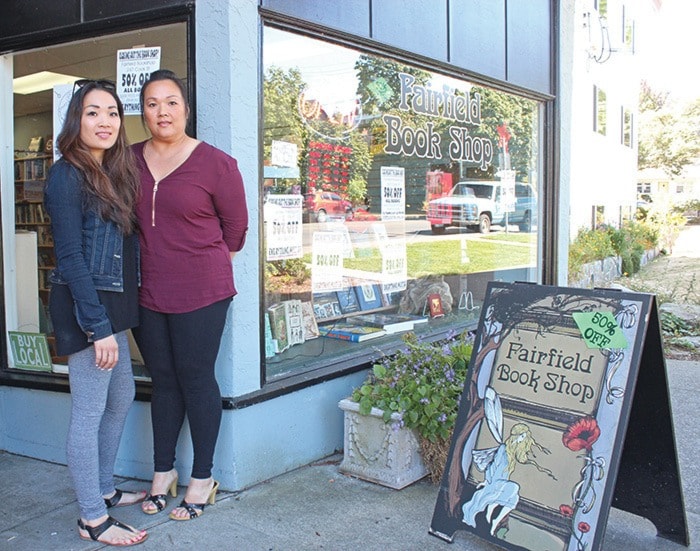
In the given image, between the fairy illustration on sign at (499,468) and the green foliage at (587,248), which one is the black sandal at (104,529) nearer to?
the fairy illustration on sign at (499,468)

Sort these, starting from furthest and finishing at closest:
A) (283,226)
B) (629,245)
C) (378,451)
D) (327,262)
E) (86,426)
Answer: (629,245), (327,262), (283,226), (378,451), (86,426)

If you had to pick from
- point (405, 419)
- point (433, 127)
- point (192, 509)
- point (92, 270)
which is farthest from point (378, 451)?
point (433, 127)

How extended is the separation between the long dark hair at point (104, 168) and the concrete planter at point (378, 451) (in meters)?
1.59

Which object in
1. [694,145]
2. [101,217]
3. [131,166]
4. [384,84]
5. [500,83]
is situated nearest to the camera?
[101,217]

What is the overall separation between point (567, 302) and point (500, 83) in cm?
337

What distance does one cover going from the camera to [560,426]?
2.82 m

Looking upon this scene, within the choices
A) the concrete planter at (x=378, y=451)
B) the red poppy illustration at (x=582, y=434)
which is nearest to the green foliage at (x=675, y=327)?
the concrete planter at (x=378, y=451)

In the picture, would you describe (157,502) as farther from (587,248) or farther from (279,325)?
(587,248)

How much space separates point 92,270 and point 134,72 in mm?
1333

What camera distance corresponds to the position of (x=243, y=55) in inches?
139

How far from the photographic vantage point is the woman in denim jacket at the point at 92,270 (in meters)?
2.83

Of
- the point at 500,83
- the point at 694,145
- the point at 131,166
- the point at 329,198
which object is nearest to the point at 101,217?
the point at 131,166

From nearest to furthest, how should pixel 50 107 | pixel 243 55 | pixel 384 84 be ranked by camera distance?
pixel 243 55 < pixel 50 107 < pixel 384 84

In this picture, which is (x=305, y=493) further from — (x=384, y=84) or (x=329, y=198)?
(x=384, y=84)
